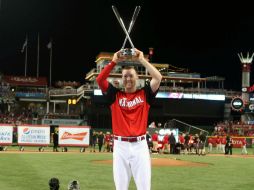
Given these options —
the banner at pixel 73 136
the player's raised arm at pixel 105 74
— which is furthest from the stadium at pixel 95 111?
the player's raised arm at pixel 105 74

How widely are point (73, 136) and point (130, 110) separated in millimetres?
27036

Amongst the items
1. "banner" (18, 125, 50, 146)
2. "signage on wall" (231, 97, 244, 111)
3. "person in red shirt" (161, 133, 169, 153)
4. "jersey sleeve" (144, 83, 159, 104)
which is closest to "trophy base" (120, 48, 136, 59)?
"jersey sleeve" (144, 83, 159, 104)

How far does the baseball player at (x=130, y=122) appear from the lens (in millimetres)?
5496

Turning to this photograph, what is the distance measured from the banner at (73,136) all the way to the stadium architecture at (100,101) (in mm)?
23193

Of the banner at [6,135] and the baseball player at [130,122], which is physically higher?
the baseball player at [130,122]

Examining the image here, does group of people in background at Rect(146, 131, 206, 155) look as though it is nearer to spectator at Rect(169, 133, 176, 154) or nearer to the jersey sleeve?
spectator at Rect(169, 133, 176, 154)

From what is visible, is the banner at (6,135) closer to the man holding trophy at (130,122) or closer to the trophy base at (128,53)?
the man holding trophy at (130,122)

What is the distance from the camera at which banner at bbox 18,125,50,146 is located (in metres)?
31.5

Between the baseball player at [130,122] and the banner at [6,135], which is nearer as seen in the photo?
the baseball player at [130,122]

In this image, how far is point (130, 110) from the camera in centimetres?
563

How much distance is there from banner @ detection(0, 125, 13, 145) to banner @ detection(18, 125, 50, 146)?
0.63 metres

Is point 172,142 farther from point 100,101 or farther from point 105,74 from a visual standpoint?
point 100,101

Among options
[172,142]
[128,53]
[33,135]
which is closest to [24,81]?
[33,135]

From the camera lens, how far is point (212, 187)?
11.7 meters
